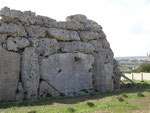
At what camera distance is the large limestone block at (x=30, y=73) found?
36.7 feet

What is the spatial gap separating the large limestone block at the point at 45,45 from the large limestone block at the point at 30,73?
50 cm

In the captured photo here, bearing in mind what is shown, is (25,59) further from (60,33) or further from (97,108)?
(97,108)

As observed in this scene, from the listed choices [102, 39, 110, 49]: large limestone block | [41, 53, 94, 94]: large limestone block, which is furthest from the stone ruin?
[102, 39, 110, 49]: large limestone block

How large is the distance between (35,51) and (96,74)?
4985mm

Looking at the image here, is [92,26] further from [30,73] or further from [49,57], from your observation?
[30,73]

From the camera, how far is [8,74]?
35.6 ft

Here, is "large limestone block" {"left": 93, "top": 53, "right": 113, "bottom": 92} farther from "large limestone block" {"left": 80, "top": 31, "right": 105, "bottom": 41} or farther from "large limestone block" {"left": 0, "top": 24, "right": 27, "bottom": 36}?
"large limestone block" {"left": 0, "top": 24, "right": 27, "bottom": 36}

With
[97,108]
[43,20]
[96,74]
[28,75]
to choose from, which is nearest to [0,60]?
[28,75]

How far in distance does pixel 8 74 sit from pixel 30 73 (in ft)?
3.94

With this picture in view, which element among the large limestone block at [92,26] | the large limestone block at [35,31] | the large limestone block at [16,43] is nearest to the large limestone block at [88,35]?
the large limestone block at [92,26]

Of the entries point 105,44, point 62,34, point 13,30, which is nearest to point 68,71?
point 62,34

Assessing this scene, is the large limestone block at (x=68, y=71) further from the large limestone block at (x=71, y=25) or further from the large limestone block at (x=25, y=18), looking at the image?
the large limestone block at (x=25, y=18)

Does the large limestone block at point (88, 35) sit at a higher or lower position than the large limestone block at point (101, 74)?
higher

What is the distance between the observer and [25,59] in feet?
37.1
